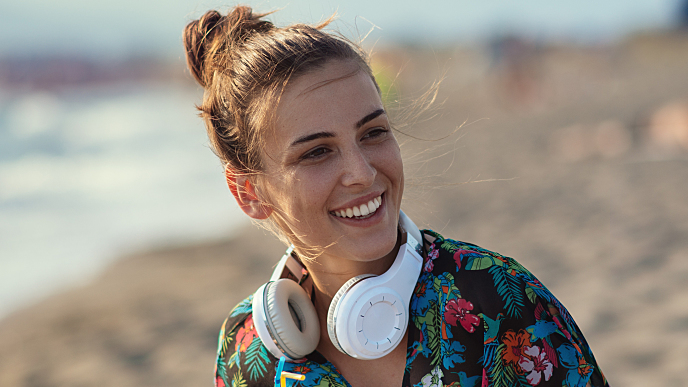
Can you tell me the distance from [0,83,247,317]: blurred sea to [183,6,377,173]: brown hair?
369 millimetres

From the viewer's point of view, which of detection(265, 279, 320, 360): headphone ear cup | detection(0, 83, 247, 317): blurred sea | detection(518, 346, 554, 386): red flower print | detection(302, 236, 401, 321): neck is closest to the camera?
detection(518, 346, 554, 386): red flower print

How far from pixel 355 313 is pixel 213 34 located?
1.04 metres

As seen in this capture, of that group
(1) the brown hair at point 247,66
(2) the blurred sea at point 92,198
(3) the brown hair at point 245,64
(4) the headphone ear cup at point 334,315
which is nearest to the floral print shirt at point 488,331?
(4) the headphone ear cup at point 334,315

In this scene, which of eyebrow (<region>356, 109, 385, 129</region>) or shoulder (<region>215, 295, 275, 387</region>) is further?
shoulder (<region>215, 295, 275, 387</region>)

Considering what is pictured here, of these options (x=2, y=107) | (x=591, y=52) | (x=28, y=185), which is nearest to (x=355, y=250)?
(x=28, y=185)

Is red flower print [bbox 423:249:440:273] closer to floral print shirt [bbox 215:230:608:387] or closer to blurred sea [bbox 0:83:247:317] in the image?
floral print shirt [bbox 215:230:608:387]

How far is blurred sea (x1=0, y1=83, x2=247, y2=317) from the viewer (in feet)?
27.0

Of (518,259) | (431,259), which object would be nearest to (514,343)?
(431,259)

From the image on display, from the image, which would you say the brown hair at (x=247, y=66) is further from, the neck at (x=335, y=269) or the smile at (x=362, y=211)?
the smile at (x=362, y=211)

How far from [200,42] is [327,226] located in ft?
2.64

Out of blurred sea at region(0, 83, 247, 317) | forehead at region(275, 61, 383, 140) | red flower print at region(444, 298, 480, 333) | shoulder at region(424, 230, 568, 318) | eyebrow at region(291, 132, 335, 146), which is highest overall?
forehead at region(275, 61, 383, 140)

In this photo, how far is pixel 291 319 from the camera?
5.33 ft

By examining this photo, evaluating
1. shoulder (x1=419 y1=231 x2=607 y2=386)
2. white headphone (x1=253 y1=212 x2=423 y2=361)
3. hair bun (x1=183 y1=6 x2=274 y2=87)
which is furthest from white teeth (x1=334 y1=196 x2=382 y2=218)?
hair bun (x1=183 y1=6 x2=274 y2=87)

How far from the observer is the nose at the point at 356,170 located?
1478 millimetres
